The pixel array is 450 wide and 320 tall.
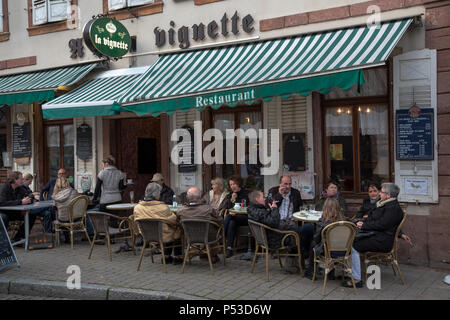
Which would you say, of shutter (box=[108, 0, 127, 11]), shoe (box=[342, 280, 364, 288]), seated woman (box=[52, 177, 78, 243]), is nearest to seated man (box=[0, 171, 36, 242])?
seated woman (box=[52, 177, 78, 243])

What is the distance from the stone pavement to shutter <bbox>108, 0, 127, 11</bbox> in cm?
540

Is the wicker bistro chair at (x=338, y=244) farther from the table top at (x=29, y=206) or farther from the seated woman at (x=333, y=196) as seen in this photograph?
the table top at (x=29, y=206)

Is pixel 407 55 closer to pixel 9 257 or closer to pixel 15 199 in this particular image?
pixel 9 257

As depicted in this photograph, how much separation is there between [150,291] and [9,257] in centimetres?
259

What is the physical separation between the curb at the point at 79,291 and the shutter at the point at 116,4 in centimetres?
602

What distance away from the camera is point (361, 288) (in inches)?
209

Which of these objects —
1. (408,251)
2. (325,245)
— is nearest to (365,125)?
(408,251)

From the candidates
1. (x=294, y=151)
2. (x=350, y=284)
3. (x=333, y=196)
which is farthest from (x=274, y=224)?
(x=294, y=151)

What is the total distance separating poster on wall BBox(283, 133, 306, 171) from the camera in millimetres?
7764

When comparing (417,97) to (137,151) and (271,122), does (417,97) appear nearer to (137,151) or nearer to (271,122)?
(271,122)

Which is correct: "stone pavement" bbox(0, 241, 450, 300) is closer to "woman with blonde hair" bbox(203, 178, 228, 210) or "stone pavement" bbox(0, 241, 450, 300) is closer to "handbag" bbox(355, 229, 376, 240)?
"handbag" bbox(355, 229, 376, 240)

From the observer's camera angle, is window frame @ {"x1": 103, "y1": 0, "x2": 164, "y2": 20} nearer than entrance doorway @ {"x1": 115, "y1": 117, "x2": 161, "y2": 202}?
Yes

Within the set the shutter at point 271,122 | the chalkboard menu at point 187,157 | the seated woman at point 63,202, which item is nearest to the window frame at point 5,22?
the seated woman at point 63,202
